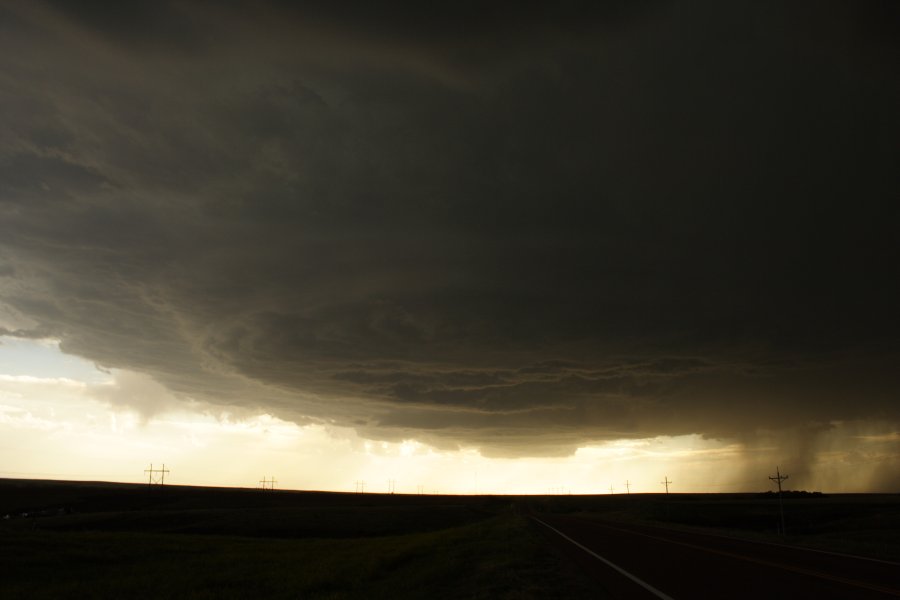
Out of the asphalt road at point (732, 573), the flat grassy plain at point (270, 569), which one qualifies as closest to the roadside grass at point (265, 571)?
the flat grassy plain at point (270, 569)

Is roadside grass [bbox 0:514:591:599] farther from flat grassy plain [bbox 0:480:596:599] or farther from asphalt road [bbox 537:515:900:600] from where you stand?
asphalt road [bbox 537:515:900:600]

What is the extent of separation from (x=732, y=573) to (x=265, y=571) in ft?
74.6

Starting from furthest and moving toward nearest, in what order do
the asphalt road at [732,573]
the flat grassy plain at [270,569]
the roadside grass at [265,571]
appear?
the flat grassy plain at [270,569], the roadside grass at [265,571], the asphalt road at [732,573]

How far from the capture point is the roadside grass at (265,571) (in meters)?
20.1

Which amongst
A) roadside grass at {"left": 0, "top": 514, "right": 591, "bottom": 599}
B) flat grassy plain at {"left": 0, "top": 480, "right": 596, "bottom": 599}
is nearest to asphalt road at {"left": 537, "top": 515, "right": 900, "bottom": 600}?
flat grassy plain at {"left": 0, "top": 480, "right": 596, "bottom": 599}

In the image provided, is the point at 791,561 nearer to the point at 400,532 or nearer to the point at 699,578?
the point at 699,578

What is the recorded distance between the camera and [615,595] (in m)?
16.4

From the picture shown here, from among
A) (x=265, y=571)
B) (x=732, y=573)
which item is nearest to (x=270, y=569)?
(x=265, y=571)

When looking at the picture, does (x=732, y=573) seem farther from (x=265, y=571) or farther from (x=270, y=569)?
(x=270, y=569)

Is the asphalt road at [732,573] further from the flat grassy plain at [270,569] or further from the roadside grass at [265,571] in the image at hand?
the roadside grass at [265,571]

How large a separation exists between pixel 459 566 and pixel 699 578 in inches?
375

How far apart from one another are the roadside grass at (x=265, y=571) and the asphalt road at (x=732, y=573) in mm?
1848

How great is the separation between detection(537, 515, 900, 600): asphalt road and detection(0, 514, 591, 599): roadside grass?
1.85 metres

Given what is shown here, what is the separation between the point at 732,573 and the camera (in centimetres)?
2100
